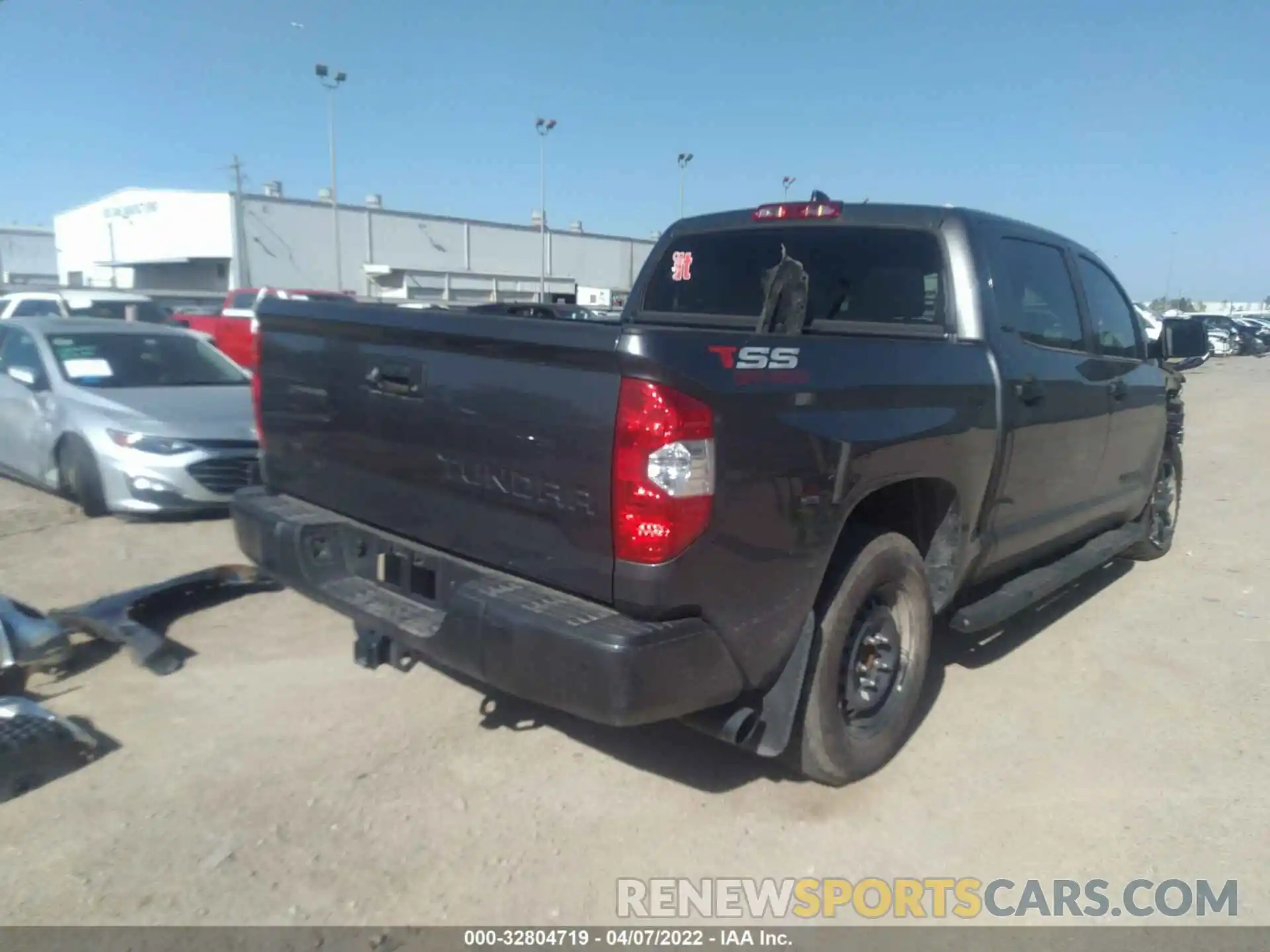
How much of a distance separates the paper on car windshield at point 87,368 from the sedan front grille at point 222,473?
5.09ft

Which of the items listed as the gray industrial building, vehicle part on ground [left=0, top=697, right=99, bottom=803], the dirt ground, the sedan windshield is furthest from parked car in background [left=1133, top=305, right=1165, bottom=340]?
the gray industrial building

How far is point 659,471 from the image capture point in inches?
101

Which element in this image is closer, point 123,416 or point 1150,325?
point 123,416

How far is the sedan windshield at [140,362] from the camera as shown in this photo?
7309mm

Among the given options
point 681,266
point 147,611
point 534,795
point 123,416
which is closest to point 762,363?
point 534,795

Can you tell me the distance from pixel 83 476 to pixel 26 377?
1.32 meters

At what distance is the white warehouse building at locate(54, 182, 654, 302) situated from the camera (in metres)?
49.2

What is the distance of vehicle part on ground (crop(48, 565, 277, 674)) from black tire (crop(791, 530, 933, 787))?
2.69 meters

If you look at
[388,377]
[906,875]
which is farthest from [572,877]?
[388,377]

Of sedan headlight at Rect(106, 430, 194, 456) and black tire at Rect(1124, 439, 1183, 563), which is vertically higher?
sedan headlight at Rect(106, 430, 194, 456)

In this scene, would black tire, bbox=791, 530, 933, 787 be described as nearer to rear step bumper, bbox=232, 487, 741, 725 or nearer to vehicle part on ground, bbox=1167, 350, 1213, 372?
rear step bumper, bbox=232, 487, 741, 725

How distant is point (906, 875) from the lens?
119 inches

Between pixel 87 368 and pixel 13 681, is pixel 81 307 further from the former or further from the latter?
pixel 13 681

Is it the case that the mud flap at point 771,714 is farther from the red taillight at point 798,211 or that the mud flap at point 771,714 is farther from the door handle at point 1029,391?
the red taillight at point 798,211
